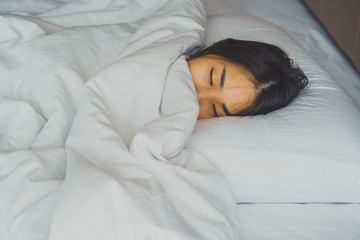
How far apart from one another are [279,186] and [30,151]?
0.57 m

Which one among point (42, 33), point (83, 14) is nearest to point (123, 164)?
point (42, 33)

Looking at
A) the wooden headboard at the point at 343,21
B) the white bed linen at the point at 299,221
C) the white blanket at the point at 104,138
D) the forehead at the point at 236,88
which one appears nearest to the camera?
the white blanket at the point at 104,138

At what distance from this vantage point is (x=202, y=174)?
0.74 metres

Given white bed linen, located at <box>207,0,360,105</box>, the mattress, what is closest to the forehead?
the mattress

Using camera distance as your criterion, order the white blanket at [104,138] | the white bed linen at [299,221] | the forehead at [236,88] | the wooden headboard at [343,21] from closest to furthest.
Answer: the white blanket at [104,138]
the white bed linen at [299,221]
the forehead at [236,88]
the wooden headboard at [343,21]

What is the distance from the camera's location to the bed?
2.10 ft

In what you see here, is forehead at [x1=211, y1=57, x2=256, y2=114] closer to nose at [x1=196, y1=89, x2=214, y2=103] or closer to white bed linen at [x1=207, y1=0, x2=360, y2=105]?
nose at [x1=196, y1=89, x2=214, y2=103]

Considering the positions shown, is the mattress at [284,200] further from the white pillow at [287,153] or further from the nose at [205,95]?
the nose at [205,95]

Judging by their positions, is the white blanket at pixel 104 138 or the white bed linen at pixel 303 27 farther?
the white bed linen at pixel 303 27

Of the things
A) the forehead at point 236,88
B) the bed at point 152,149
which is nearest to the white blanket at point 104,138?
the bed at point 152,149

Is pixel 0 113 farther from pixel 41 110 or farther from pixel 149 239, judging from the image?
pixel 149 239

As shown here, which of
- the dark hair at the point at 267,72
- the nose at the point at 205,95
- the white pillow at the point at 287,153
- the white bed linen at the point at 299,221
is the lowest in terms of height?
the white bed linen at the point at 299,221

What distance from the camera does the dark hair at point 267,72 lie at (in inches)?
39.1

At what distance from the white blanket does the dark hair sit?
0.15 metres
